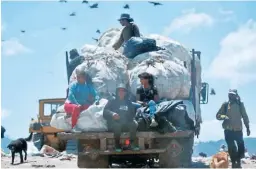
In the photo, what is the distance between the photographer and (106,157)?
872 centimetres

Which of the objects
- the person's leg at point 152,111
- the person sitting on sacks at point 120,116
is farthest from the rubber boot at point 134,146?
the person's leg at point 152,111

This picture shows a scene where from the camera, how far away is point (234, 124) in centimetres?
944

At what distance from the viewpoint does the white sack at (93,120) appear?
339 inches

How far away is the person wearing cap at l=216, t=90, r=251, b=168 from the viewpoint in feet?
30.9

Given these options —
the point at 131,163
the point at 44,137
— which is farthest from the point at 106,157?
the point at 44,137

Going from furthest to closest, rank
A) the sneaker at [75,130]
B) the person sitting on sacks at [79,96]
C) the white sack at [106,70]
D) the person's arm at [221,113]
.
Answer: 1. the person's arm at [221,113]
2. the white sack at [106,70]
3. the person sitting on sacks at [79,96]
4. the sneaker at [75,130]

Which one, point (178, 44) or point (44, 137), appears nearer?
point (178, 44)

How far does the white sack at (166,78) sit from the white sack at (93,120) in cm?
104

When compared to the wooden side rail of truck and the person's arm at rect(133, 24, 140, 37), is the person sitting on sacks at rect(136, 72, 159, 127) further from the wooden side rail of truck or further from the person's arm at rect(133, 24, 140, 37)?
the person's arm at rect(133, 24, 140, 37)

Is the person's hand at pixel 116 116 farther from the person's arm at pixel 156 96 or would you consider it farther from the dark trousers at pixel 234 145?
the dark trousers at pixel 234 145

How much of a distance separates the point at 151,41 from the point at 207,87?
274 centimetres

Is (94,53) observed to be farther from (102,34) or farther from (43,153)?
(43,153)

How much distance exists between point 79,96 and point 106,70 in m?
0.74

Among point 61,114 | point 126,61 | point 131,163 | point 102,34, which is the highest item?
point 102,34
